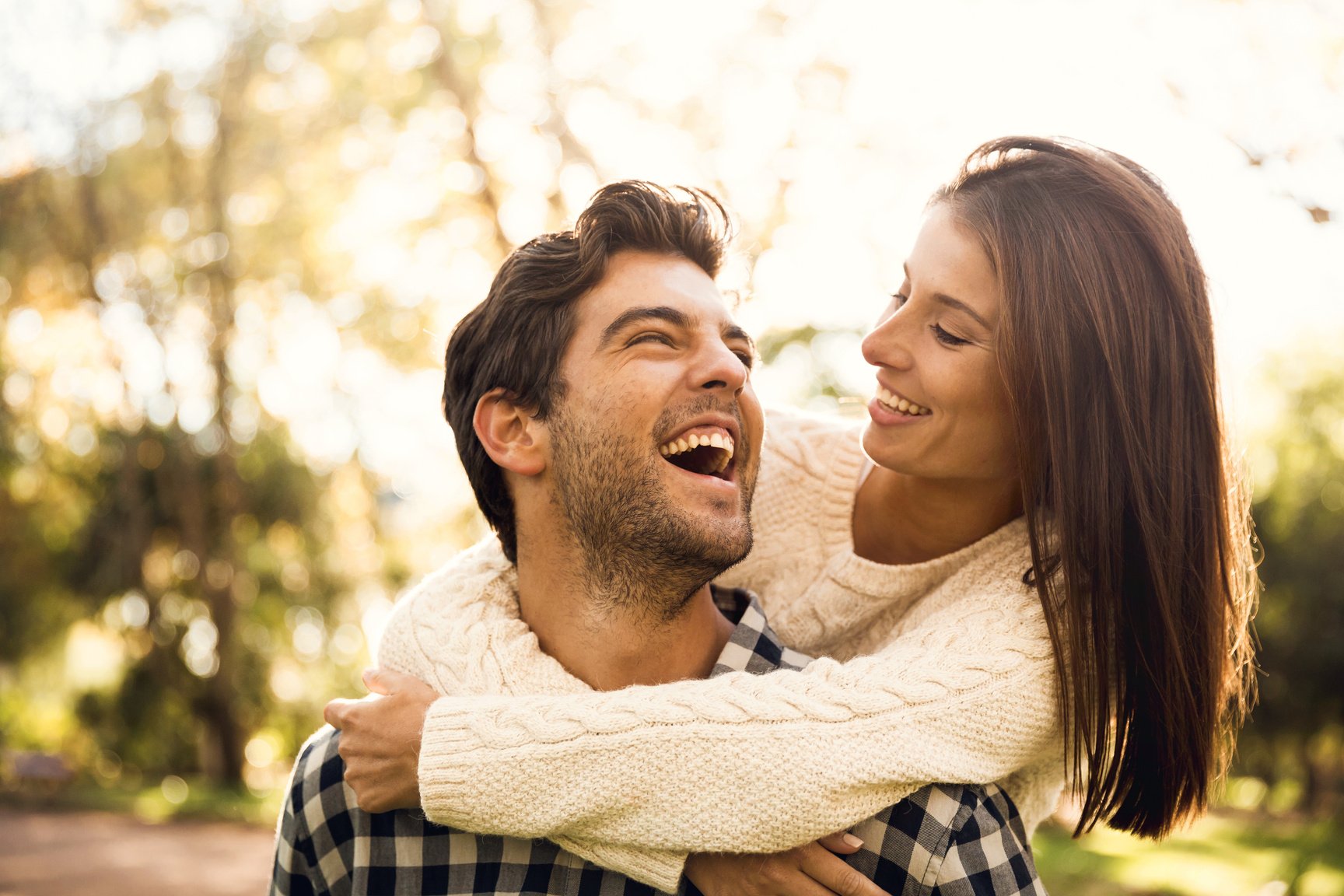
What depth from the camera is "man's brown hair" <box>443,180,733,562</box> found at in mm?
2625

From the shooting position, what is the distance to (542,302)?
8.68 ft

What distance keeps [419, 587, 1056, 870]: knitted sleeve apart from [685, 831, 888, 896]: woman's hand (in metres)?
0.08

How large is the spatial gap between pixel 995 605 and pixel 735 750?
652 mm

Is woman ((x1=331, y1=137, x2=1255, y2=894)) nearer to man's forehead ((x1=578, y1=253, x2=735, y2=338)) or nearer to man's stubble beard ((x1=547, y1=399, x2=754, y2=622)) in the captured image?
man's stubble beard ((x1=547, y1=399, x2=754, y2=622))

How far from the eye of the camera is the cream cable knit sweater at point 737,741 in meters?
2.01

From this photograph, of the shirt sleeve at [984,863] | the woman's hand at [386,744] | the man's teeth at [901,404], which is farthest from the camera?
the man's teeth at [901,404]

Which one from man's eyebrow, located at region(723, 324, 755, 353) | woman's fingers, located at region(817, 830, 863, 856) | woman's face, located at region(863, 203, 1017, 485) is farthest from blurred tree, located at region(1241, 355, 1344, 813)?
woman's fingers, located at region(817, 830, 863, 856)

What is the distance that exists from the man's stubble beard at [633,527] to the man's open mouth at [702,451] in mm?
45

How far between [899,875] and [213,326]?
1218 centimetres

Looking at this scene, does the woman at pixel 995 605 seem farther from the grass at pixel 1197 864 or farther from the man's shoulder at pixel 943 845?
the grass at pixel 1197 864

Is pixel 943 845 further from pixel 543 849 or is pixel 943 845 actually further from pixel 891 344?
pixel 891 344

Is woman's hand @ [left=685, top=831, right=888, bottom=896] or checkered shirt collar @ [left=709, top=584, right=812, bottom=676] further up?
checkered shirt collar @ [left=709, top=584, right=812, bottom=676]

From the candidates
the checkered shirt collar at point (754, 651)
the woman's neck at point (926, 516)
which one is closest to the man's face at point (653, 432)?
the checkered shirt collar at point (754, 651)

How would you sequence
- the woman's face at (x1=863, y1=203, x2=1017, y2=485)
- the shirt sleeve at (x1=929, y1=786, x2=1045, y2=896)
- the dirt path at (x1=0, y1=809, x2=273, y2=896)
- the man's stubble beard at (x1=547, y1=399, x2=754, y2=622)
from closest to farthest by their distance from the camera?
1. the shirt sleeve at (x1=929, y1=786, x2=1045, y2=896)
2. the man's stubble beard at (x1=547, y1=399, x2=754, y2=622)
3. the woman's face at (x1=863, y1=203, x2=1017, y2=485)
4. the dirt path at (x1=0, y1=809, x2=273, y2=896)
